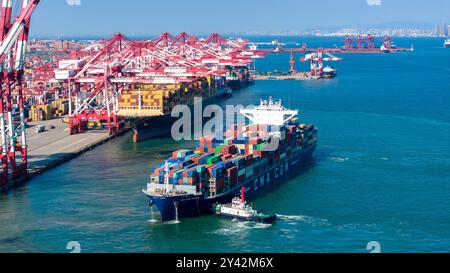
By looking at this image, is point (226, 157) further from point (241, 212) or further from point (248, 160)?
point (241, 212)

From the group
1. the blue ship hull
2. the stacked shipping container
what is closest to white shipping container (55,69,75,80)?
the stacked shipping container

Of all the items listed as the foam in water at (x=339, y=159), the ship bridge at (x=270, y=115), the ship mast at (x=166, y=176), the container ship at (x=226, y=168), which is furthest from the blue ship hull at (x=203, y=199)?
the ship bridge at (x=270, y=115)

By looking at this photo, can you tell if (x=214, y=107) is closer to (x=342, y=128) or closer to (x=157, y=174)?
(x=342, y=128)

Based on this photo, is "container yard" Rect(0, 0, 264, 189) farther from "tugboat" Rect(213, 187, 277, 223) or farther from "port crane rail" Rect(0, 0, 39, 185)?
"tugboat" Rect(213, 187, 277, 223)

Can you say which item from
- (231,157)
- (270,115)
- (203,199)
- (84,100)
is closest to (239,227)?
(203,199)

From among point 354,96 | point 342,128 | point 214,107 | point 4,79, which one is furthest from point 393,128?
point 4,79

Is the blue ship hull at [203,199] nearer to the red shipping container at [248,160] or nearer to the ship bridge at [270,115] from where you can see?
the red shipping container at [248,160]

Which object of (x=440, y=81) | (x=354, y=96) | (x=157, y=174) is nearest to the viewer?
(x=157, y=174)
